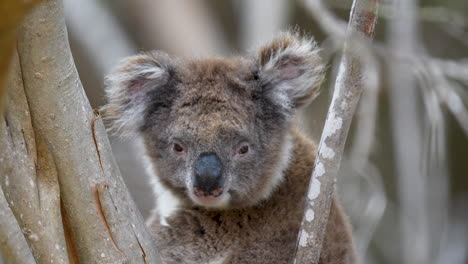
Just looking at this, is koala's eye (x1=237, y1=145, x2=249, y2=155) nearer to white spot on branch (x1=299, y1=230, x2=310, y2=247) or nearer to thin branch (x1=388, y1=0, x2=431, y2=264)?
white spot on branch (x1=299, y1=230, x2=310, y2=247)

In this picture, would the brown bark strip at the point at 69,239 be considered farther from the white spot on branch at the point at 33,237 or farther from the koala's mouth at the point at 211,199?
the koala's mouth at the point at 211,199

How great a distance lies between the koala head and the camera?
131 inches

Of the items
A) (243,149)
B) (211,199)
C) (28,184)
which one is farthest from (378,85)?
(28,184)

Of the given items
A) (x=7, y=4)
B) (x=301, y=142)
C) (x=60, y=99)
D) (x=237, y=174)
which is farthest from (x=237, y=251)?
(x=7, y=4)

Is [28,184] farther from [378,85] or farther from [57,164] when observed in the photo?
[378,85]

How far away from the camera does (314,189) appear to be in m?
2.75

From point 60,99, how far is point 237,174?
3.94ft

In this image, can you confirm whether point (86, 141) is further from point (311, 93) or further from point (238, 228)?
point (311, 93)

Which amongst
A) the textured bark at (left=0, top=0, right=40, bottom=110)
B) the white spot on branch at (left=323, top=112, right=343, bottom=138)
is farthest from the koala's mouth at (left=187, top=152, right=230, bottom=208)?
the textured bark at (left=0, top=0, right=40, bottom=110)

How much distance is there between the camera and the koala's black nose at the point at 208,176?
10.3 ft

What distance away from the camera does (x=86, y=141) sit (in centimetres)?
249

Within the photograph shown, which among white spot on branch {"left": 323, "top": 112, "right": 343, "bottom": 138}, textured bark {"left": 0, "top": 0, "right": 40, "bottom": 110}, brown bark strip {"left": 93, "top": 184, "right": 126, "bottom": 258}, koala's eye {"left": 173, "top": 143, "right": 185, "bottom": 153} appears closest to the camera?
textured bark {"left": 0, "top": 0, "right": 40, "bottom": 110}

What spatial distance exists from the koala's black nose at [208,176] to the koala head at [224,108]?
2.3 inches

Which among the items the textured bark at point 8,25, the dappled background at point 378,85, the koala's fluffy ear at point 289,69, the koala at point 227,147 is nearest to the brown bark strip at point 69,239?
the koala at point 227,147
